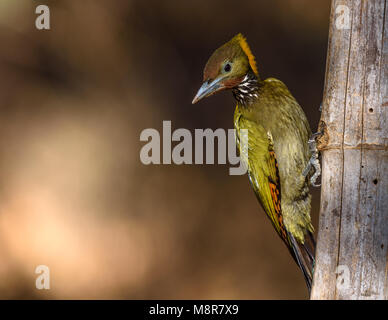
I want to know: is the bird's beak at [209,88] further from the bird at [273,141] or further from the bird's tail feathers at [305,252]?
the bird's tail feathers at [305,252]

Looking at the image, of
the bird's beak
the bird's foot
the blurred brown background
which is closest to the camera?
the bird's foot

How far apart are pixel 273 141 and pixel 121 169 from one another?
220 centimetres

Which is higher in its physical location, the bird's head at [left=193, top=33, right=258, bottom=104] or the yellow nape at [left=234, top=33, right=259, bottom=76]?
the yellow nape at [left=234, top=33, right=259, bottom=76]

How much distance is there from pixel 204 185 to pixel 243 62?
228cm

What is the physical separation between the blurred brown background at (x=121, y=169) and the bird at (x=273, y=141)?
1954 millimetres

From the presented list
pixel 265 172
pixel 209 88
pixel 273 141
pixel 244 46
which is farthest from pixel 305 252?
pixel 244 46

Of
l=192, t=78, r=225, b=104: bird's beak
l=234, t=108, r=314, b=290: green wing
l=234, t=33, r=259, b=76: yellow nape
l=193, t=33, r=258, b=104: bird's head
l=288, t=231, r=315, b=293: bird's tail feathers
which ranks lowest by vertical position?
l=288, t=231, r=315, b=293: bird's tail feathers

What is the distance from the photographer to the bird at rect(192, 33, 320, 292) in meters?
3.06

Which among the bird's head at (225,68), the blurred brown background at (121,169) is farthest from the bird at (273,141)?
the blurred brown background at (121,169)

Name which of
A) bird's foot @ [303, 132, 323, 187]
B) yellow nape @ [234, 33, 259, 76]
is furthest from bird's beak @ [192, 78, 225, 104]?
bird's foot @ [303, 132, 323, 187]

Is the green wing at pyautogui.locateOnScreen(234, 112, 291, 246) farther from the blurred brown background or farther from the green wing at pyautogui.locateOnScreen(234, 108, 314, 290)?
the blurred brown background

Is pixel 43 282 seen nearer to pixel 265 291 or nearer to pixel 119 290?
pixel 119 290
